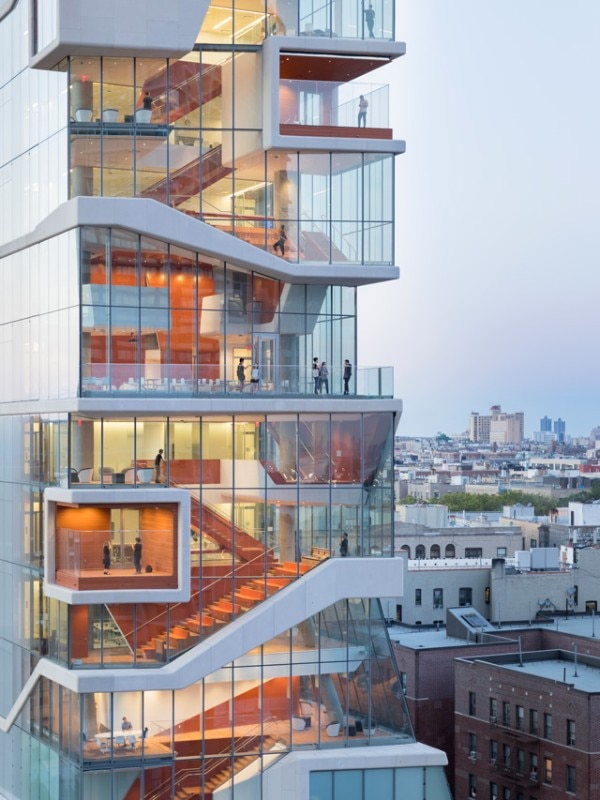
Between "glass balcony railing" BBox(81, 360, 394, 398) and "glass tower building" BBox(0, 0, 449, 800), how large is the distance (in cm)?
7

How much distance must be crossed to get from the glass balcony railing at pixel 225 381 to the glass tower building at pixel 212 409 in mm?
70

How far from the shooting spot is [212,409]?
4853cm

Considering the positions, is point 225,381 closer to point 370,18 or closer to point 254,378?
point 254,378

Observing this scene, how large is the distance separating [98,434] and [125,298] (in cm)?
412

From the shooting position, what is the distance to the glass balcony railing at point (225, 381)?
1895 inches

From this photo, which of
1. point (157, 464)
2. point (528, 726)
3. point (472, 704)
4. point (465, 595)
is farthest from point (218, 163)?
point (465, 595)

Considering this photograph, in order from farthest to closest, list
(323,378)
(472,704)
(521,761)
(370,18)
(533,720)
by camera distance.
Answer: (472,704)
(521,761)
(533,720)
(323,378)
(370,18)

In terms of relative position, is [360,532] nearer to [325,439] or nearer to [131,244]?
[325,439]

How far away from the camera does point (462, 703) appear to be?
98.1 metres

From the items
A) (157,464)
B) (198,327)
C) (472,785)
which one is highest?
(198,327)

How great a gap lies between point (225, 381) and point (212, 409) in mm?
1548

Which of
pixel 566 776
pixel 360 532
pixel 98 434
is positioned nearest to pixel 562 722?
pixel 566 776

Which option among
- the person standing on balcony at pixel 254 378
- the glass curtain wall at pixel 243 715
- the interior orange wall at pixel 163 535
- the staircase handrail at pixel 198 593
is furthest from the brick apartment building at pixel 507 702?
the interior orange wall at pixel 163 535

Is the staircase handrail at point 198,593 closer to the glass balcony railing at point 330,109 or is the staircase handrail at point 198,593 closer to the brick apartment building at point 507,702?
the glass balcony railing at point 330,109
